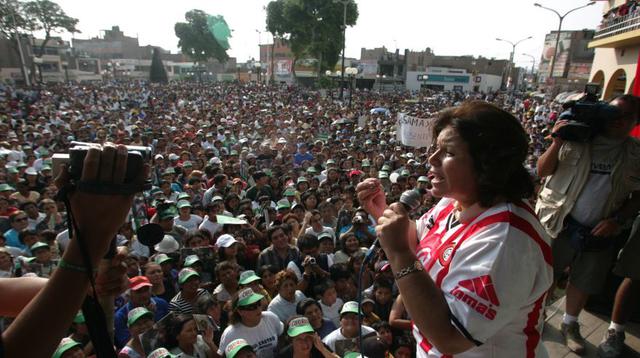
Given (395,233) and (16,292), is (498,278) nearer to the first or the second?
(395,233)

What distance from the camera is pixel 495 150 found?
1284 millimetres

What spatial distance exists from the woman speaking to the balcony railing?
14.3m

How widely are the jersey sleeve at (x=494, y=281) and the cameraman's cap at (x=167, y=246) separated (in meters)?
4.80

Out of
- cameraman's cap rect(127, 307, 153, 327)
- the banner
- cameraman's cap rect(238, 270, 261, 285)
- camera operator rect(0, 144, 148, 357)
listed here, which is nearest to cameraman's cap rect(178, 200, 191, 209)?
cameraman's cap rect(238, 270, 261, 285)

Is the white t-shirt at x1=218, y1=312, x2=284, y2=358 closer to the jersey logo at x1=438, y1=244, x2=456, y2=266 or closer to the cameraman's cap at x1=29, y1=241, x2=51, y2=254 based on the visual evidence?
the jersey logo at x1=438, y1=244, x2=456, y2=266

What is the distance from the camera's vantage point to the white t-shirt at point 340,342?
376 centimetres

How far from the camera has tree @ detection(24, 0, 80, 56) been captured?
146ft

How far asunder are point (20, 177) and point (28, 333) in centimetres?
927

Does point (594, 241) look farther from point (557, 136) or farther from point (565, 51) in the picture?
point (565, 51)

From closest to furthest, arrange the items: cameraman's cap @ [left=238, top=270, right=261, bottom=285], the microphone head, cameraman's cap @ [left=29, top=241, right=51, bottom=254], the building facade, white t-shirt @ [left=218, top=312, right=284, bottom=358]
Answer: the microphone head, white t-shirt @ [left=218, top=312, right=284, bottom=358], cameraman's cap @ [left=238, top=270, right=261, bottom=285], cameraman's cap @ [left=29, top=241, right=51, bottom=254], the building facade

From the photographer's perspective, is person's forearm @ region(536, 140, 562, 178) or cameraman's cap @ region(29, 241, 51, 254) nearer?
person's forearm @ region(536, 140, 562, 178)

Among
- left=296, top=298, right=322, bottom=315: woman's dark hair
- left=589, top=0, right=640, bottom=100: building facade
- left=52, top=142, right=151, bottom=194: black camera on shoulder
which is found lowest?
left=296, top=298, right=322, bottom=315: woman's dark hair

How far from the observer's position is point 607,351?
2602 mm

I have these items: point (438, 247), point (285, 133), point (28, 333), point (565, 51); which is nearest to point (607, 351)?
point (438, 247)
